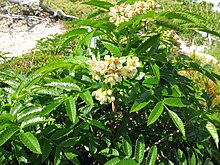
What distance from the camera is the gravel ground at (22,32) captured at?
6340 mm

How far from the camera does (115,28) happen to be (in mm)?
1277

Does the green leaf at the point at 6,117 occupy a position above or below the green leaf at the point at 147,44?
below

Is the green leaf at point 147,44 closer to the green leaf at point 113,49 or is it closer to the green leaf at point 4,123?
the green leaf at point 113,49

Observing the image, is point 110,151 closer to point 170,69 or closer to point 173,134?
point 173,134

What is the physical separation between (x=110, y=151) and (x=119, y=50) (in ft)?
1.35

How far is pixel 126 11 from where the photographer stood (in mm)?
1280

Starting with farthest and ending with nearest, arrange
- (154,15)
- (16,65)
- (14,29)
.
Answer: (14,29), (16,65), (154,15)

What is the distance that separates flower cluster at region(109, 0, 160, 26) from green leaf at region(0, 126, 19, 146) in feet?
1.72

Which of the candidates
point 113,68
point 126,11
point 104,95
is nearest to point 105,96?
point 104,95

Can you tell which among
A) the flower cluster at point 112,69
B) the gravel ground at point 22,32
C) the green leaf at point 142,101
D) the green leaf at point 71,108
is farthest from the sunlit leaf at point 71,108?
the gravel ground at point 22,32

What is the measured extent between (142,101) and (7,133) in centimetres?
49

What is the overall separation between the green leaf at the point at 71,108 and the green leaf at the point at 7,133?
190 millimetres

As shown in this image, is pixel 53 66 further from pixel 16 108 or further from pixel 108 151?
pixel 108 151

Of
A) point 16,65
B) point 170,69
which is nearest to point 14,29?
point 16,65
